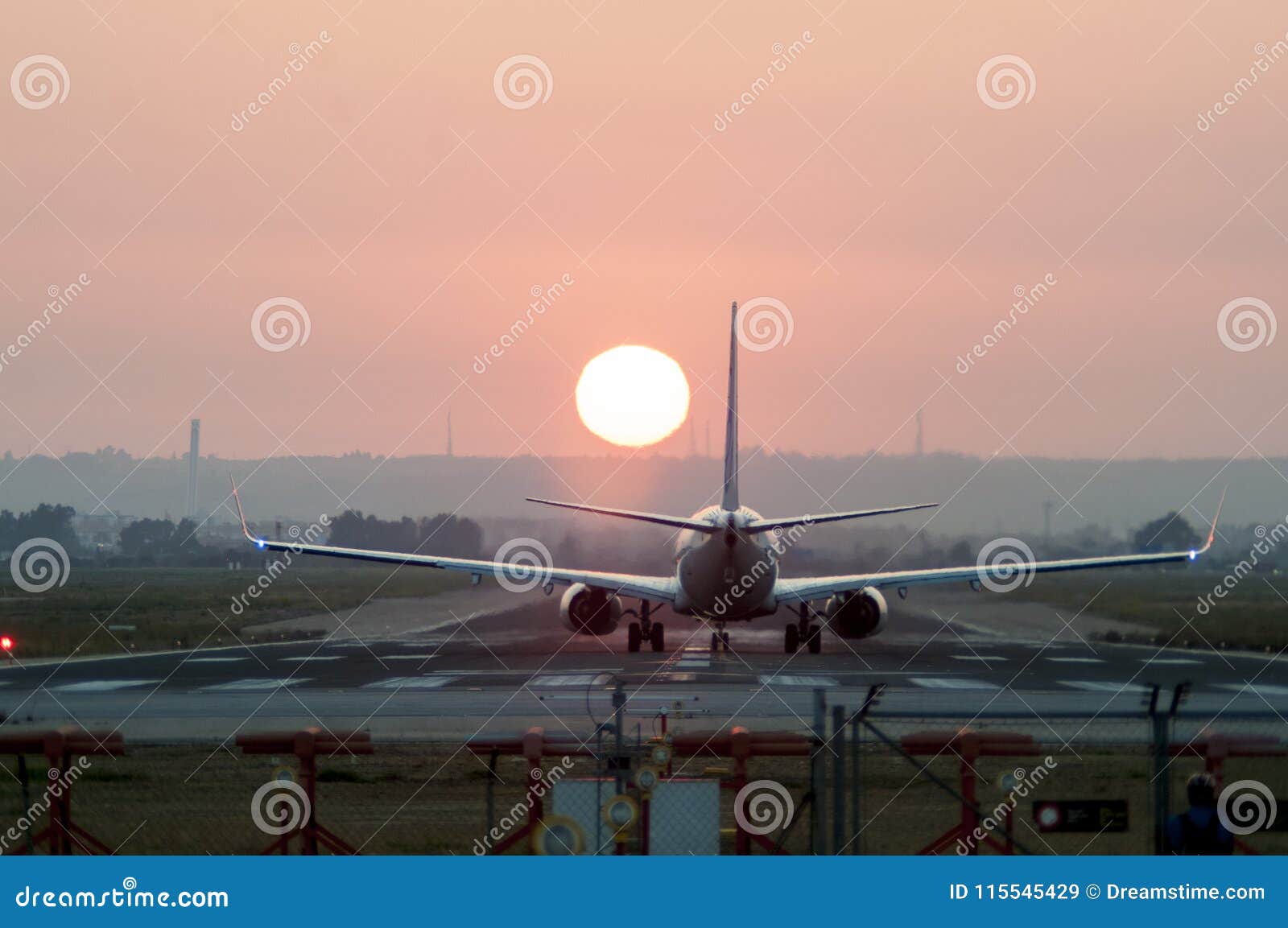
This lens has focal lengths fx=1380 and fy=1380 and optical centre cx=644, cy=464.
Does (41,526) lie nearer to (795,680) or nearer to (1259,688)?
(795,680)

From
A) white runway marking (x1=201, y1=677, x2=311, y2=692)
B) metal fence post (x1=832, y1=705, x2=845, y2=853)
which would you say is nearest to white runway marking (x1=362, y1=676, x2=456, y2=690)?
white runway marking (x1=201, y1=677, x2=311, y2=692)

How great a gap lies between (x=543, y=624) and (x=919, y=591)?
55.5 feet

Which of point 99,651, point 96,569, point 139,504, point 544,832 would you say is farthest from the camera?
point 139,504

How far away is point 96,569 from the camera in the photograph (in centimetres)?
10594

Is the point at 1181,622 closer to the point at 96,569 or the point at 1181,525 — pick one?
the point at 1181,525

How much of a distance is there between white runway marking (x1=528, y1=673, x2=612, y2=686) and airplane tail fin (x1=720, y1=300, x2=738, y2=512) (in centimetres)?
1050

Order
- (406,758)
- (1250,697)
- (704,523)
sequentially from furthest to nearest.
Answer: (704,523)
(1250,697)
(406,758)

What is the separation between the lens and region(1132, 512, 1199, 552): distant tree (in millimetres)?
69125

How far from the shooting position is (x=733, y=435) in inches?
1924

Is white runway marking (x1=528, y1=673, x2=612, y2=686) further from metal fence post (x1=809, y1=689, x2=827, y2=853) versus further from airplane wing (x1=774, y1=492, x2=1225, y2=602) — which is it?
metal fence post (x1=809, y1=689, x2=827, y2=853)

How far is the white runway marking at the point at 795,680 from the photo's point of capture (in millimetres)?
33875

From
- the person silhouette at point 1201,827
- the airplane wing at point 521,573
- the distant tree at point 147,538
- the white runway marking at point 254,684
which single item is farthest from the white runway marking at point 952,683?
the distant tree at point 147,538

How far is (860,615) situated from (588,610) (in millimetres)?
8690

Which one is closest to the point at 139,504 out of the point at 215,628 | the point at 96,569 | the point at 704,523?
the point at 96,569
